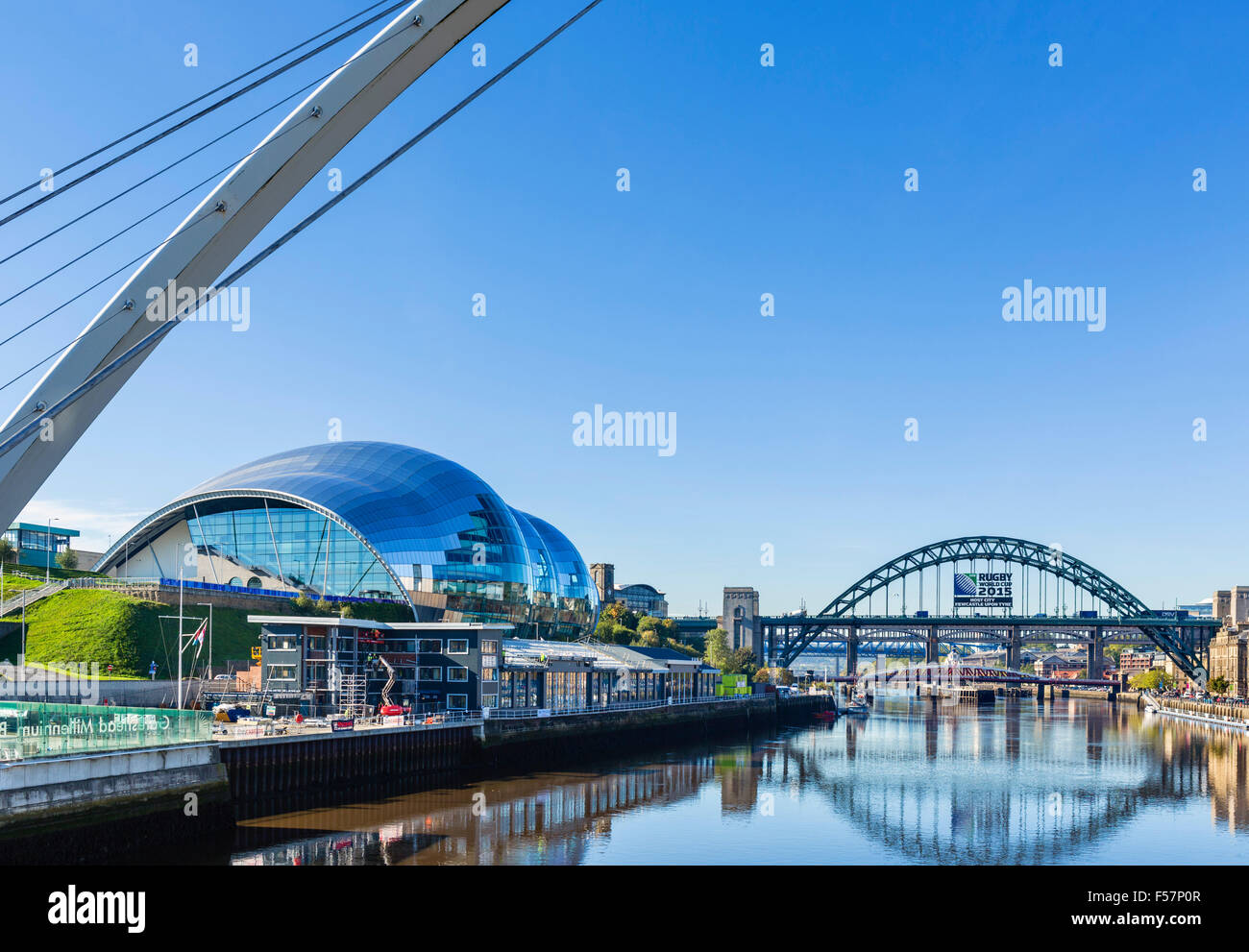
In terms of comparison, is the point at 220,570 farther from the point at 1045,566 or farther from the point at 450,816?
the point at 1045,566

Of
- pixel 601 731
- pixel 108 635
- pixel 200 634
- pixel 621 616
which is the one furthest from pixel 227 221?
pixel 621 616

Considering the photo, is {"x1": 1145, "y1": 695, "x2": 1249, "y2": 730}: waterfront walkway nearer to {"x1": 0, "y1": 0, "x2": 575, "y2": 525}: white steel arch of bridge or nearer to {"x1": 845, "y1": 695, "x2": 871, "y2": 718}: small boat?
{"x1": 845, "y1": 695, "x2": 871, "y2": 718}: small boat

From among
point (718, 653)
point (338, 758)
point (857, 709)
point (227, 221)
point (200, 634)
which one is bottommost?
point (857, 709)

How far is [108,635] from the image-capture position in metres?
58.5

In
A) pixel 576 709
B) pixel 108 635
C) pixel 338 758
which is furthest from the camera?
pixel 576 709

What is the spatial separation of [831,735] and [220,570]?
5417cm

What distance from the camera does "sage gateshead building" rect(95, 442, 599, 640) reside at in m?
86.2

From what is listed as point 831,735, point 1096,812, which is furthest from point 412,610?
point 1096,812

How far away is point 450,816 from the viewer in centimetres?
3912

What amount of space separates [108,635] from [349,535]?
28647mm

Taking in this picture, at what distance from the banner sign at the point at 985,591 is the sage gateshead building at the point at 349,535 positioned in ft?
385

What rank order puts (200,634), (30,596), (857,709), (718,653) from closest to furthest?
(200,634)
(30,596)
(857,709)
(718,653)

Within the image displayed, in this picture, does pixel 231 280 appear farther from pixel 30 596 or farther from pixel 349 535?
pixel 349 535
